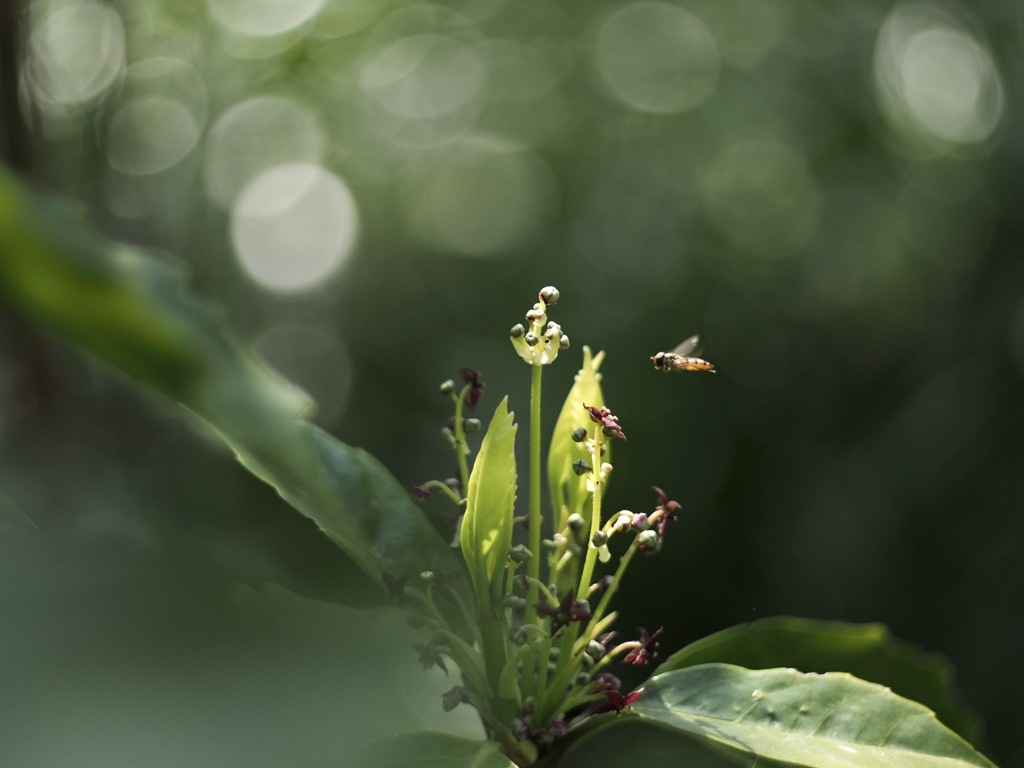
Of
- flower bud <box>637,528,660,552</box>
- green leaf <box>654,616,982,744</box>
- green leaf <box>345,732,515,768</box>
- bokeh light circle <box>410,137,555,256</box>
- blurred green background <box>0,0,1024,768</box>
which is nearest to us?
green leaf <box>345,732,515,768</box>

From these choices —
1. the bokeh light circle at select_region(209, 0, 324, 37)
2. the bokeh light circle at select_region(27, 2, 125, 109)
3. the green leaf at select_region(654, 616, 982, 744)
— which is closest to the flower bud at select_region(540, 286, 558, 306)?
the green leaf at select_region(654, 616, 982, 744)

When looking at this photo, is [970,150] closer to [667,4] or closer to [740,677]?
[667,4]

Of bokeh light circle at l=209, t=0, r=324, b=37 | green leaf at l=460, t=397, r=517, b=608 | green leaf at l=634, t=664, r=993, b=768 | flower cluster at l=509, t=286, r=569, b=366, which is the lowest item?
green leaf at l=634, t=664, r=993, b=768

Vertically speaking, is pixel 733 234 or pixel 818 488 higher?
pixel 733 234

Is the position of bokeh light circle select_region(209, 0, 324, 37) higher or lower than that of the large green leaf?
higher

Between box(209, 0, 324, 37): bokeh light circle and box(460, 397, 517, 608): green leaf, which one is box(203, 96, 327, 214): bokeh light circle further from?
box(460, 397, 517, 608): green leaf

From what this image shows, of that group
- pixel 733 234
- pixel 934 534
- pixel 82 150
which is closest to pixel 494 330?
pixel 733 234

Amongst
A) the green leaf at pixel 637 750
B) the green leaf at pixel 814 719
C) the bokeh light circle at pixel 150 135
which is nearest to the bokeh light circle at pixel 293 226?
the bokeh light circle at pixel 150 135
